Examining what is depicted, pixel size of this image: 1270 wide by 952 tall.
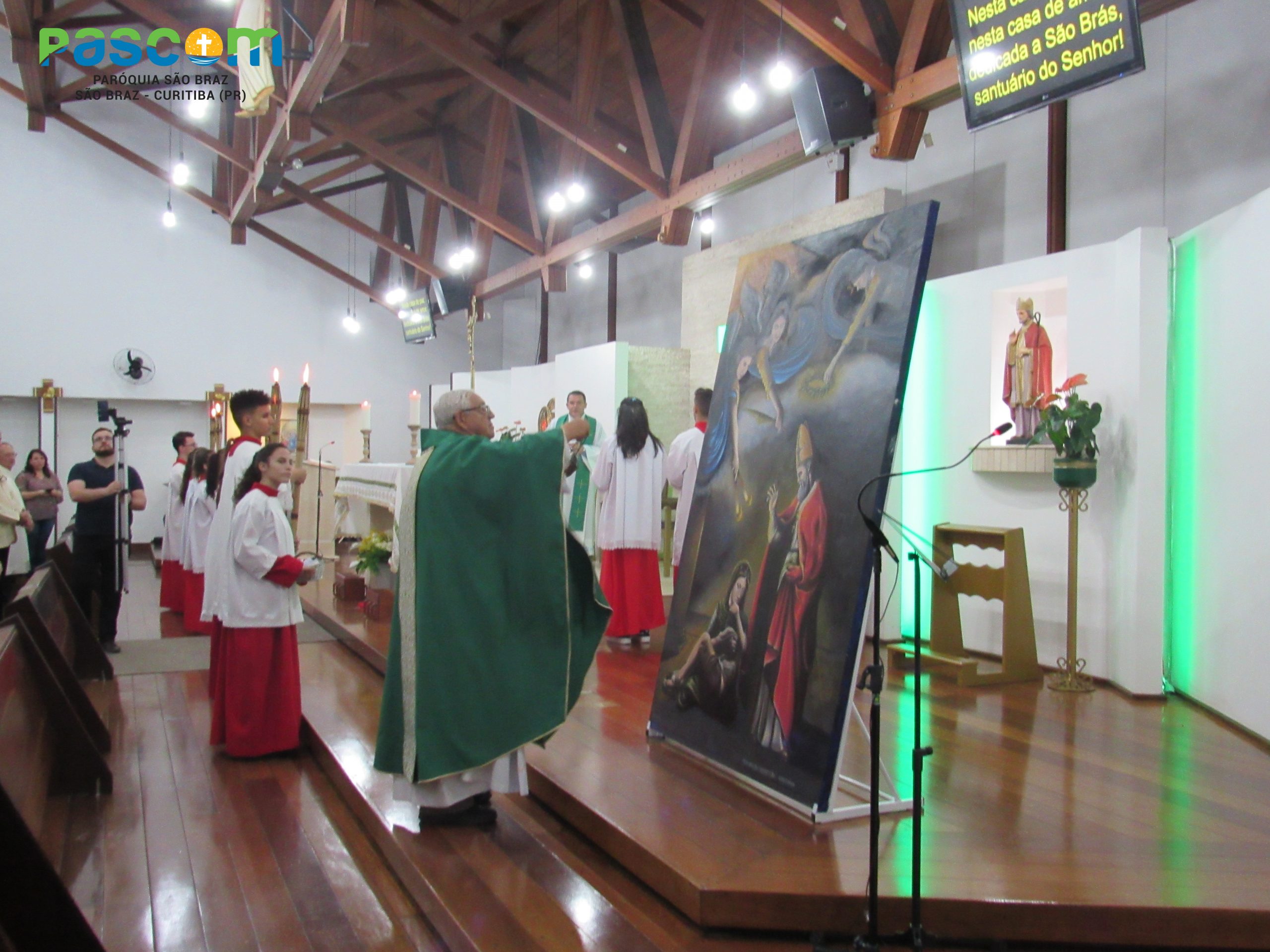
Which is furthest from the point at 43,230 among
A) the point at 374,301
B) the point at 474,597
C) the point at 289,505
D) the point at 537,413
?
the point at 474,597

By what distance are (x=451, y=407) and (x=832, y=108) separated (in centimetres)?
388

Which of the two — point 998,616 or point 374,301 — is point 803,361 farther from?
point 374,301

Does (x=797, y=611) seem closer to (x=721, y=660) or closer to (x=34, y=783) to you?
(x=721, y=660)

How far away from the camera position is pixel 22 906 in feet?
5.98

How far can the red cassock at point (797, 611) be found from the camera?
2896 mm

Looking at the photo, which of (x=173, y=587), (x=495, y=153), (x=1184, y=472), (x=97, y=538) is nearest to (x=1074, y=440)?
(x=1184, y=472)

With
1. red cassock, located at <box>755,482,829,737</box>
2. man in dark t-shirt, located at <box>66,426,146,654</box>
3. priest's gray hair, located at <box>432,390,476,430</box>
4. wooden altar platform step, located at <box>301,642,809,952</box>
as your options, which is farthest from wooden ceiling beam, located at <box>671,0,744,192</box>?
wooden altar platform step, located at <box>301,642,809,952</box>

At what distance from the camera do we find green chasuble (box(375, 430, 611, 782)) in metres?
2.92

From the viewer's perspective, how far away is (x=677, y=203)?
331 inches

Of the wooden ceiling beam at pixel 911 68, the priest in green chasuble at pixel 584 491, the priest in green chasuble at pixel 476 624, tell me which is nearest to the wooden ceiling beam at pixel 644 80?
the priest in green chasuble at pixel 584 491

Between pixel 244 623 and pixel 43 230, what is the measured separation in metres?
10.5

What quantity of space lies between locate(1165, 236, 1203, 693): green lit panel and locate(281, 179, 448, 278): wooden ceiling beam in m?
9.54

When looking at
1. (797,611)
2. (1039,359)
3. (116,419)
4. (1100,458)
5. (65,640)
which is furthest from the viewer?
(116,419)

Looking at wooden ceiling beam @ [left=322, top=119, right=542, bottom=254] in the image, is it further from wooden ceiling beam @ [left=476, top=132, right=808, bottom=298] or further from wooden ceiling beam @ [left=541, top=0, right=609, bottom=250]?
wooden ceiling beam @ [left=541, top=0, right=609, bottom=250]
